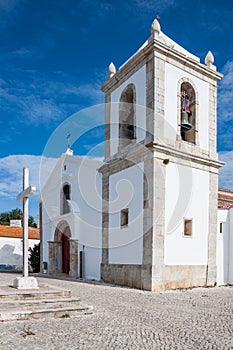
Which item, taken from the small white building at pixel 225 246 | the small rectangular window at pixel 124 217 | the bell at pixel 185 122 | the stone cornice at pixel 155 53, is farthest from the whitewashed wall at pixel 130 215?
the stone cornice at pixel 155 53

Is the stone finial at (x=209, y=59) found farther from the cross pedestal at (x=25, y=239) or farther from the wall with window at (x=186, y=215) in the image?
the cross pedestal at (x=25, y=239)

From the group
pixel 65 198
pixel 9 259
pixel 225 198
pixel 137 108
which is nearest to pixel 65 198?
pixel 65 198

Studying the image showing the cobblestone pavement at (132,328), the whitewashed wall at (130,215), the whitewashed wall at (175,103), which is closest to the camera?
the cobblestone pavement at (132,328)

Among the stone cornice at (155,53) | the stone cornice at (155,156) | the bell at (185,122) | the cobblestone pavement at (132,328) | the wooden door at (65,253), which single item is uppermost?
the stone cornice at (155,53)

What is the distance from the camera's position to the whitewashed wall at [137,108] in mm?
11227

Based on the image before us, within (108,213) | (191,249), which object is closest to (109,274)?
(108,213)

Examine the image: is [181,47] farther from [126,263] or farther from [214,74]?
[126,263]

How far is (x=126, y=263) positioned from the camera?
1117 cm

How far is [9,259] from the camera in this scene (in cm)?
2405

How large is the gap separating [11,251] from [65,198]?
9.39 metres

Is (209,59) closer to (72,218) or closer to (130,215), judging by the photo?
(130,215)

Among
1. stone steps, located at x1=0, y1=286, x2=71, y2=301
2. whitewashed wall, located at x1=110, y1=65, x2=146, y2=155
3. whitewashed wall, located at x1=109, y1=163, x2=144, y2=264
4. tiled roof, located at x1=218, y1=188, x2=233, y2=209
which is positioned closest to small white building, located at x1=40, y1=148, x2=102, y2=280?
whitewashed wall, located at x1=109, y1=163, x2=144, y2=264

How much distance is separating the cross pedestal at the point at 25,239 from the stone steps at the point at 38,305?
705 millimetres

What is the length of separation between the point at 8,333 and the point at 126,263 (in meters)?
6.71
